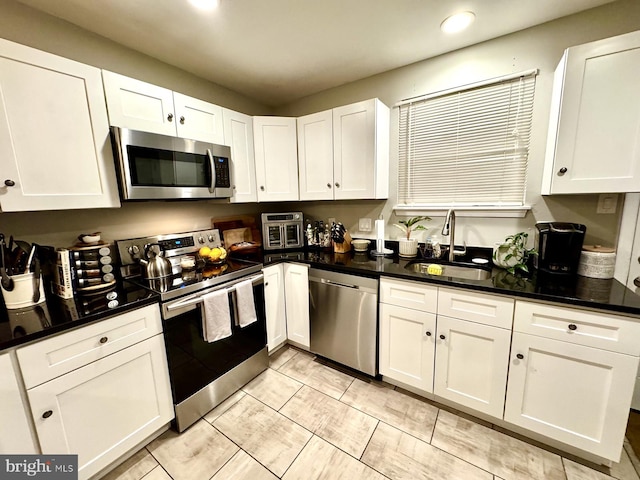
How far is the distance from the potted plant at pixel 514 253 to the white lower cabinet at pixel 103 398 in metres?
2.19

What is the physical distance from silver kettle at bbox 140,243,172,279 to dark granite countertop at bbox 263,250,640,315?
71 centimetres

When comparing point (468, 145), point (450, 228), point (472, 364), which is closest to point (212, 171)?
point (450, 228)

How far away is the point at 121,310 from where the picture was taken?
1244 mm

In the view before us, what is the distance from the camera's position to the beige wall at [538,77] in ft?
4.85

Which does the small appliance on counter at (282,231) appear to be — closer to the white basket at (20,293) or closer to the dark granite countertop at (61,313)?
the dark granite countertop at (61,313)

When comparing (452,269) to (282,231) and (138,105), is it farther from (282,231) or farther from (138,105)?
(138,105)

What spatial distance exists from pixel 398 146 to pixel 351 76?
29.8 inches

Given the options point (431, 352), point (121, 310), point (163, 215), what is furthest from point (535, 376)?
point (163, 215)

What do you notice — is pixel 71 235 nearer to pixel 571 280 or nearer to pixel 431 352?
pixel 431 352

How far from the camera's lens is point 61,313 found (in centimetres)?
117

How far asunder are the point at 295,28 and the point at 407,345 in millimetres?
2196

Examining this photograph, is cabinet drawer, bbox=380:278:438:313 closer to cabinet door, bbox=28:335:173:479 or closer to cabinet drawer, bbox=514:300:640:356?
cabinet drawer, bbox=514:300:640:356
